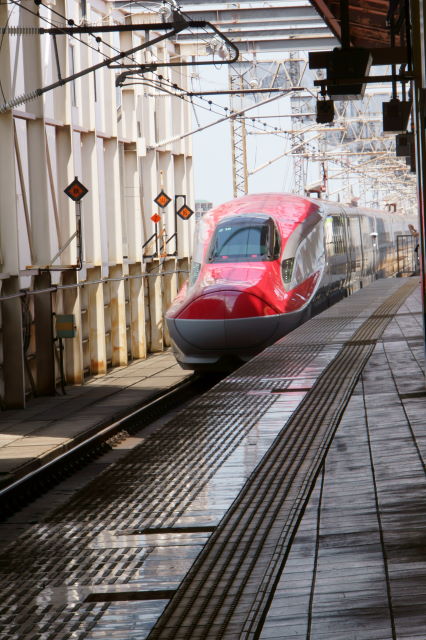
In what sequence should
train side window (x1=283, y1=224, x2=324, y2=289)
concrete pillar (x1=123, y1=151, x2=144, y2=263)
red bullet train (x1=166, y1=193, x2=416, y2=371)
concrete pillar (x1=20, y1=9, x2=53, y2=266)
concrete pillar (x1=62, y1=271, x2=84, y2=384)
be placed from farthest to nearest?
1. concrete pillar (x1=123, y1=151, x2=144, y2=263)
2. concrete pillar (x1=62, y1=271, x2=84, y2=384)
3. concrete pillar (x1=20, y1=9, x2=53, y2=266)
4. train side window (x1=283, y1=224, x2=324, y2=289)
5. red bullet train (x1=166, y1=193, x2=416, y2=371)

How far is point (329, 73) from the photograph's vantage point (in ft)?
37.0

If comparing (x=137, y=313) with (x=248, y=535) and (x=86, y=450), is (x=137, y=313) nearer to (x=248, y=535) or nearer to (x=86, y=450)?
(x=86, y=450)

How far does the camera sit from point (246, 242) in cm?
1783

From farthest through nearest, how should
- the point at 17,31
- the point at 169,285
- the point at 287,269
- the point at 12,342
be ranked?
the point at 169,285
the point at 287,269
the point at 12,342
the point at 17,31

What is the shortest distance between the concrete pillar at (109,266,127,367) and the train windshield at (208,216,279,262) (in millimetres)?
5317

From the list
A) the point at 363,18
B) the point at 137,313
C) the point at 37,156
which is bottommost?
the point at 137,313

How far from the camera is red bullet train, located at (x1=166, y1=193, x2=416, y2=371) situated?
16781 mm

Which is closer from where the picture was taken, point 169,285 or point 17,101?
point 17,101

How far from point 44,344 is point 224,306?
3638mm

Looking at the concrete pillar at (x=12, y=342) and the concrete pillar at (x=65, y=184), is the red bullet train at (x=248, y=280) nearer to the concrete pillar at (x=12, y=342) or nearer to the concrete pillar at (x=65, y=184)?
the concrete pillar at (x=12, y=342)

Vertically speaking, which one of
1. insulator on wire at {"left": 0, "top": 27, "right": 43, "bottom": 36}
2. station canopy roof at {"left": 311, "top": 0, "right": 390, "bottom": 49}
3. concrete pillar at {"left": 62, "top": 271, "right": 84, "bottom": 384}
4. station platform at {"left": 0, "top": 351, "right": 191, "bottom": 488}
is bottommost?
station platform at {"left": 0, "top": 351, "right": 191, "bottom": 488}

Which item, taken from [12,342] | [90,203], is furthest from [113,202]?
[12,342]

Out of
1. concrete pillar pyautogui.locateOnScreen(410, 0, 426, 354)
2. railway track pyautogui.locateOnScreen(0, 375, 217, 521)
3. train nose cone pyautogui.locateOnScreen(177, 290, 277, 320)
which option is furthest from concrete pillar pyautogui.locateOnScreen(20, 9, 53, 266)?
concrete pillar pyautogui.locateOnScreen(410, 0, 426, 354)

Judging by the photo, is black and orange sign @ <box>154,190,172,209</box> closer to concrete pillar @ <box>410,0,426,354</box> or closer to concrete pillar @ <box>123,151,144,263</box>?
concrete pillar @ <box>123,151,144,263</box>
